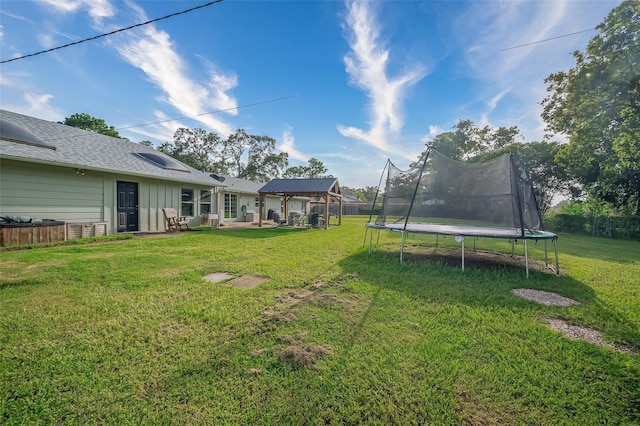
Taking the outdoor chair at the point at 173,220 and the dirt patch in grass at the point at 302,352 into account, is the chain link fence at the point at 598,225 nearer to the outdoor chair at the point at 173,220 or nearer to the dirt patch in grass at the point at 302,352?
the dirt patch in grass at the point at 302,352

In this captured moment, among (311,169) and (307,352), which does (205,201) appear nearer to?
(307,352)

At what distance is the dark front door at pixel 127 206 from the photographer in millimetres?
8828

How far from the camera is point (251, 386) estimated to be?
1.68 meters

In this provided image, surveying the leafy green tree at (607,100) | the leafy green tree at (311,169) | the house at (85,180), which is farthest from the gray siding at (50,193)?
the leafy green tree at (311,169)

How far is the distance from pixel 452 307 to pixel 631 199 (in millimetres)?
20592

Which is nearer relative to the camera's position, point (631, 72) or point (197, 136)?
point (631, 72)

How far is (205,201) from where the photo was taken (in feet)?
40.8

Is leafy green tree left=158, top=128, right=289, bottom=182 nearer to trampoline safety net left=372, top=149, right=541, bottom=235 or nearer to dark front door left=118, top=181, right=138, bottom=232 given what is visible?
dark front door left=118, top=181, right=138, bottom=232

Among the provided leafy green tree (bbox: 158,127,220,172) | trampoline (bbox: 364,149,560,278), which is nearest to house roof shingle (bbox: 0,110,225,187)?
trampoline (bbox: 364,149,560,278)

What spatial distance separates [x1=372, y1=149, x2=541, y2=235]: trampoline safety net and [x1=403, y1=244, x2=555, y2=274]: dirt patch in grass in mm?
796

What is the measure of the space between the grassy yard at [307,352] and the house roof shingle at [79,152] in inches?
183

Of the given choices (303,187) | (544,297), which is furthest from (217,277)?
(303,187)

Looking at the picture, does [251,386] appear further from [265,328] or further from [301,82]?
[301,82]

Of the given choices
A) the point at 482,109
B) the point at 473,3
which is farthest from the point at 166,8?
the point at 482,109
